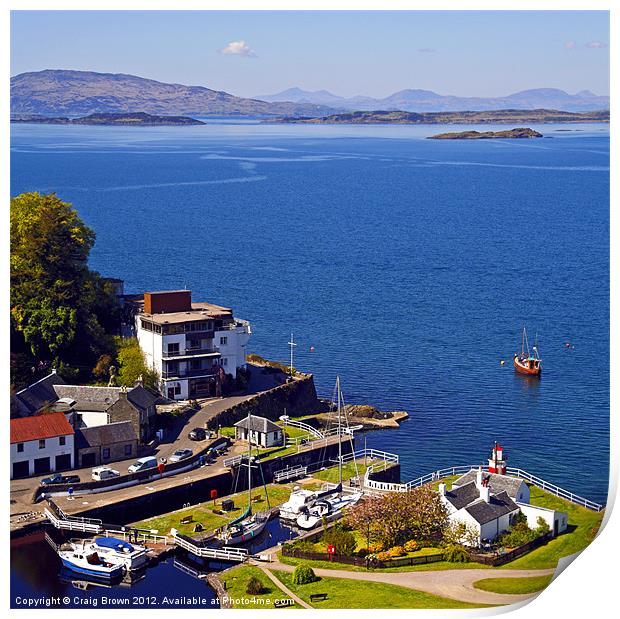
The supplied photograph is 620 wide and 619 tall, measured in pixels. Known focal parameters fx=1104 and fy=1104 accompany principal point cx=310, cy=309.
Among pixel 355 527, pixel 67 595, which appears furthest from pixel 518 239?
pixel 67 595

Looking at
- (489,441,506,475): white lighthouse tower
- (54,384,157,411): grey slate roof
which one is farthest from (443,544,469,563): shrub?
(54,384,157,411): grey slate roof

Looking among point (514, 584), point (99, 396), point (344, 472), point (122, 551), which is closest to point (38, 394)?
point (99, 396)

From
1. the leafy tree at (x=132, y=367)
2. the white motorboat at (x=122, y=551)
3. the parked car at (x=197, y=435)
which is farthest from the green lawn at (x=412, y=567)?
the leafy tree at (x=132, y=367)

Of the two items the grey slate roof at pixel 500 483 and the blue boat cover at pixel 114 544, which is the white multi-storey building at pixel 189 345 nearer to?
the blue boat cover at pixel 114 544

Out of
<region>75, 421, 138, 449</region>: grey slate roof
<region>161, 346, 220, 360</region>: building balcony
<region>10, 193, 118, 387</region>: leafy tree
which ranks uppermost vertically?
<region>10, 193, 118, 387</region>: leafy tree

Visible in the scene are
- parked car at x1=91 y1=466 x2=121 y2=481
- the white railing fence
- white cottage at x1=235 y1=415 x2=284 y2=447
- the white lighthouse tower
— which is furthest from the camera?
white cottage at x1=235 y1=415 x2=284 y2=447

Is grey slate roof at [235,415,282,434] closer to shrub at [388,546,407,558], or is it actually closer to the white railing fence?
the white railing fence

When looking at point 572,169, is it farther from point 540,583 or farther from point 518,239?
point 540,583
